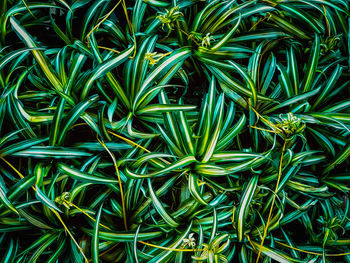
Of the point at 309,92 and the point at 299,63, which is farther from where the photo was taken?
the point at 299,63

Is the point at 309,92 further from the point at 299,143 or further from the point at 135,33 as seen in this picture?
the point at 135,33

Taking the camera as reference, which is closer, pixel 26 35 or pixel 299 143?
pixel 26 35

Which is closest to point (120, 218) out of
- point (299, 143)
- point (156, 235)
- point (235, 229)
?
point (156, 235)

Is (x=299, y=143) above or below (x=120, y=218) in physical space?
above

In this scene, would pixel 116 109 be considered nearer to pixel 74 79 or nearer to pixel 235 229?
pixel 74 79

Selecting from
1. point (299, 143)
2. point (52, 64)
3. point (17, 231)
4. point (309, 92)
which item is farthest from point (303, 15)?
point (17, 231)

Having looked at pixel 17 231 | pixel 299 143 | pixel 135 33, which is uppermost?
pixel 135 33
